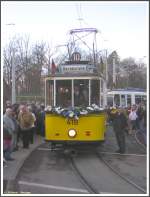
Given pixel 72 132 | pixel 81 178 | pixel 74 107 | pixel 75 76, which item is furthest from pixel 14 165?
pixel 75 76

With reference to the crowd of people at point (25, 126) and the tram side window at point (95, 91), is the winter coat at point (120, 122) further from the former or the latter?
the tram side window at point (95, 91)

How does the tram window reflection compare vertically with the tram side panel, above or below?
above

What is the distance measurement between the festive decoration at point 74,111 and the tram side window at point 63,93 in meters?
0.45

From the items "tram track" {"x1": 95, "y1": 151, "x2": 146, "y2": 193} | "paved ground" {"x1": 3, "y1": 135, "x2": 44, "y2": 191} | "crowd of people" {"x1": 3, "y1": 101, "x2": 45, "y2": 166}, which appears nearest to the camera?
"tram track" {"x1": 95, "y1": 151, "x2": 146, "y2": 193}

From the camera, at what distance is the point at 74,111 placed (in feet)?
45.5

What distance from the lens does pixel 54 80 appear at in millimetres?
15148

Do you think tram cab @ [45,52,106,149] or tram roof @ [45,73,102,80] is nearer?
tram cab @ [45,52,106,149]

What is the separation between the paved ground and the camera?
970 cm

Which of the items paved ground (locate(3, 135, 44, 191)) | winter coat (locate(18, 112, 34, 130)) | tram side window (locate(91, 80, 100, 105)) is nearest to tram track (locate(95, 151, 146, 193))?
tram side window (locate(91, 80, 100, 105))

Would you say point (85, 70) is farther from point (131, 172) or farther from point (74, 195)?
point (74, 195)

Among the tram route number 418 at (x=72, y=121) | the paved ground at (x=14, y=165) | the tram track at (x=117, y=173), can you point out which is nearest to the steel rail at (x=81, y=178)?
the tram track at (x=117, y=173)

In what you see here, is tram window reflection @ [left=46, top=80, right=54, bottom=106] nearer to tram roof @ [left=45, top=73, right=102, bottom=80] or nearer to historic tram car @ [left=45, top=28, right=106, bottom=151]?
historic tram car @ [left=45, top=28, right=106, bottom=151]

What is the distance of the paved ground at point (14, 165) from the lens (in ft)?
31.8

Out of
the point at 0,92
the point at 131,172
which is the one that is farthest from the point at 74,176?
the point at 0,92
